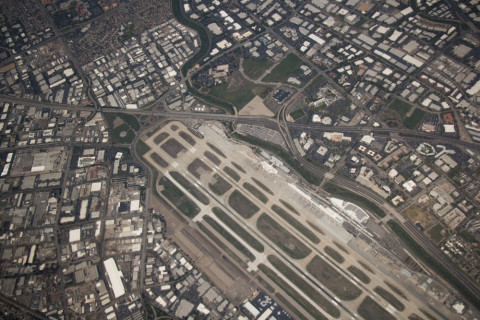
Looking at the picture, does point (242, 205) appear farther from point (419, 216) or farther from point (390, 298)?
point (419, 216)

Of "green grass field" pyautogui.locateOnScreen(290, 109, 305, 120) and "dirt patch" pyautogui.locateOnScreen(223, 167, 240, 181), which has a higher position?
"green grass field" pyautogui.locateOnScreen(290, 109, 305, 120)

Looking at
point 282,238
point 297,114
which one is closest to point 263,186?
point 282,238

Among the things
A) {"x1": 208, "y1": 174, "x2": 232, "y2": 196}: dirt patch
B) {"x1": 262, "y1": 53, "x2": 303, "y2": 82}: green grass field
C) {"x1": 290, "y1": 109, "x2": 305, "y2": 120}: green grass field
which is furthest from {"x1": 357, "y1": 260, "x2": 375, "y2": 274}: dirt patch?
{"x1": 262, "y1": 53, "x2": 303, "y2": 82}: green grass field

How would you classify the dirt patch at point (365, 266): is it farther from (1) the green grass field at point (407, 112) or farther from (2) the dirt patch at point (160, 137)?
(2) the dirt patch at point (160, 137)

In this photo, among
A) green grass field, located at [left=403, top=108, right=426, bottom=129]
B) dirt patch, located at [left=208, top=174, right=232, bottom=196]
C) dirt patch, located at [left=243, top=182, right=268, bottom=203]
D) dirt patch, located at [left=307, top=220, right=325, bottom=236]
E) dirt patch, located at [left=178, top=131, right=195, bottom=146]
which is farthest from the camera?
dirt patch, located at [left=178, top=131, right=195, bottom=146]

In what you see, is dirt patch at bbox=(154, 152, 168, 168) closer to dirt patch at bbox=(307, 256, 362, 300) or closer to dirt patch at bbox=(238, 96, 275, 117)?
dirt patch at bbox=(238, 96, 275, 117)

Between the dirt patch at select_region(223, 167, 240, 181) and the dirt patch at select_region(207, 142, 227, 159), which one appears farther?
the dirt patch at select_region(207, 142, 227, 159)
